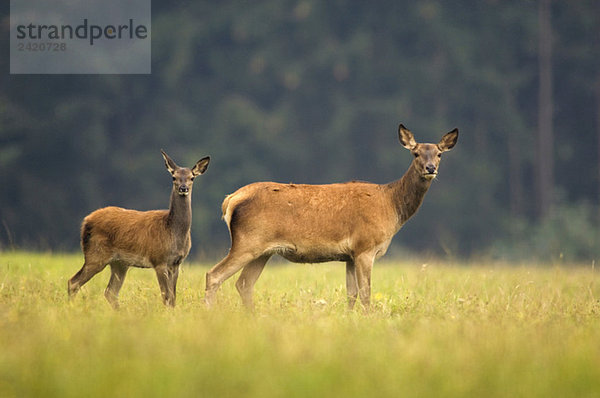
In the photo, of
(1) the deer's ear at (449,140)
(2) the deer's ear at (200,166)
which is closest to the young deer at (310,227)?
(1) the deer's ear at (449,140)

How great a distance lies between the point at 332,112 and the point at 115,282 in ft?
80.6

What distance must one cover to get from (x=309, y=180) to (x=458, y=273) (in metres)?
Result: 19.7

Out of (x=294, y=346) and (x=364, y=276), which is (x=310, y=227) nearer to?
(x=364, y=276)

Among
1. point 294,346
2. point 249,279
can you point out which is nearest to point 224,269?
point 249,279

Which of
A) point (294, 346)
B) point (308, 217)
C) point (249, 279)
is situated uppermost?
point (308, 217)

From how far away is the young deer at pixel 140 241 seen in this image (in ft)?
30.6

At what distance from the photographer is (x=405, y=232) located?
104 feet

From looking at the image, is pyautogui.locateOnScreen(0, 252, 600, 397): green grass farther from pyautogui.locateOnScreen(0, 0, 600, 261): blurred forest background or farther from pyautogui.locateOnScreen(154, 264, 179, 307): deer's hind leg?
pyautogui.locateOnScreen(0, 0, 600, 261): blurred forest background

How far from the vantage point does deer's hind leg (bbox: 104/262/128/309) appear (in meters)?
9.38

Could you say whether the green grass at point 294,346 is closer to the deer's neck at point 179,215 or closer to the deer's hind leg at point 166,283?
the deer's hind leg at point 166,283

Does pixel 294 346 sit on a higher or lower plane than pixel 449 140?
lower

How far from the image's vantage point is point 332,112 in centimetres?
3362

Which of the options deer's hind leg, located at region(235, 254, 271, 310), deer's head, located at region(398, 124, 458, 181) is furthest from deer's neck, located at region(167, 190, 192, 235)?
deer's head, located at region(398, 124, 458, 181)

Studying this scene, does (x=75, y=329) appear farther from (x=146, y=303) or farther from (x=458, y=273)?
(x=458, y=273)
